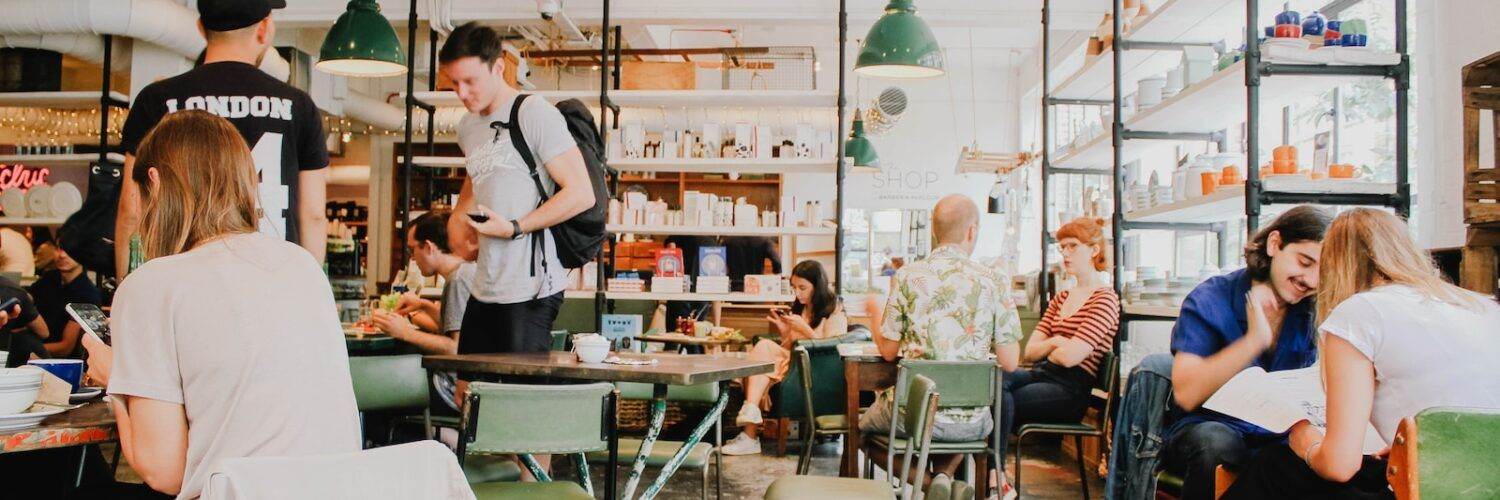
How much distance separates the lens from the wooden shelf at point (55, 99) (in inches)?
309

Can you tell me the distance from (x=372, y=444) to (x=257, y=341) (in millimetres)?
2932

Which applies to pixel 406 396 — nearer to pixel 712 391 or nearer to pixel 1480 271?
pixel 712 391

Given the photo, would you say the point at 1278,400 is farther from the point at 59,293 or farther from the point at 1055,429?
the point at 59,293

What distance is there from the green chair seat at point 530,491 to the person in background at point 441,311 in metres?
1.38

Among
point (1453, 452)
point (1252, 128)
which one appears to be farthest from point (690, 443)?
point (1252, 128)

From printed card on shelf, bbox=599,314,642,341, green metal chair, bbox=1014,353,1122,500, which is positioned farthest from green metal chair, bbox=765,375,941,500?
printed card on shelf, bbox=599,314,642,341

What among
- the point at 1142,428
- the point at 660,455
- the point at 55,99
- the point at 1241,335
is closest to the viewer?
the point at 1241,335

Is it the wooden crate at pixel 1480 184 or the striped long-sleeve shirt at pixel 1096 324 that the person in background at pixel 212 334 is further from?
the striped long-sleeve shirt at pixel 1096 324

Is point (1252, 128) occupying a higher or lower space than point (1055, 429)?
higher

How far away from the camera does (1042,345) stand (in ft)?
16.2

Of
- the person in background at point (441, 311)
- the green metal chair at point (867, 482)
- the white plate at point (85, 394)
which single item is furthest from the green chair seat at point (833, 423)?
the white plate at point (85, 394)

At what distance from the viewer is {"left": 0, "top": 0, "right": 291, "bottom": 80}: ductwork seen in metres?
6.75

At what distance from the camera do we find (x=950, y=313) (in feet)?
13.4

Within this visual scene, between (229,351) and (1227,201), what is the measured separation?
3.86m
